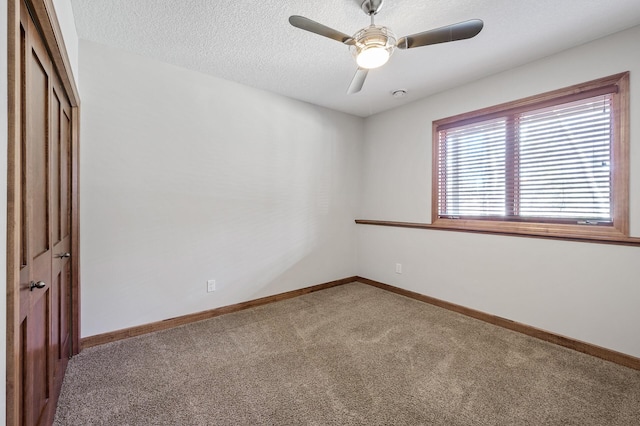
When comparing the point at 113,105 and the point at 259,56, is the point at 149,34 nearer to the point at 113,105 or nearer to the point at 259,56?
the point at 113,105

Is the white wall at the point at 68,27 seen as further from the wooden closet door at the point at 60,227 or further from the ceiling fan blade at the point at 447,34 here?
the ceiling fan blade at the point at 447,34

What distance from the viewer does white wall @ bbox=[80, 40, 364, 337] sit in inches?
91.0

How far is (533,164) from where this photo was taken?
261 cm

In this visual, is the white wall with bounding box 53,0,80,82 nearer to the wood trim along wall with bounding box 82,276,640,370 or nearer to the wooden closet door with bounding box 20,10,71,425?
the wooden closet door with bounding box 20,10,71,425

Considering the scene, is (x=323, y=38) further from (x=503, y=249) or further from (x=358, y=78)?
(x=503, y=249)

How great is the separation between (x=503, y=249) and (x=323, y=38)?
7.99 ft

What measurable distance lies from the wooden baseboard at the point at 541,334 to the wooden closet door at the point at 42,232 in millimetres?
3219

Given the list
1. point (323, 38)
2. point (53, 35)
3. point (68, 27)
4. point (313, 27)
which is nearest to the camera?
point (53, 35)

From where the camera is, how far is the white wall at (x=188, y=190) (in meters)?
2.31

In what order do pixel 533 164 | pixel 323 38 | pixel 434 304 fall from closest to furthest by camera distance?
pixel 323 38 → pixel 533 164 → pixel 434 304

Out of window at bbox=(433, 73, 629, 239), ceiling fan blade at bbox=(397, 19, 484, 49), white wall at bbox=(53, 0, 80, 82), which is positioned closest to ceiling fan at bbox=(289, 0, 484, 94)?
ceiling fan blade at bbox=(397, 19, 484, 49)

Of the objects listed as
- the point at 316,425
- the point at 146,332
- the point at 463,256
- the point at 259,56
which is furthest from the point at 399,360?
the point at 259,56

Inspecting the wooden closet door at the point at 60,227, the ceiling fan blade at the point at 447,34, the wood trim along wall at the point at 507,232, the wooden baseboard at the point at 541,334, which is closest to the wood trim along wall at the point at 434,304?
the wooden baseboard at the point at 541,334

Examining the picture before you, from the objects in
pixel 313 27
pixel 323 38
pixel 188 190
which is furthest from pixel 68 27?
pixel 323 38
